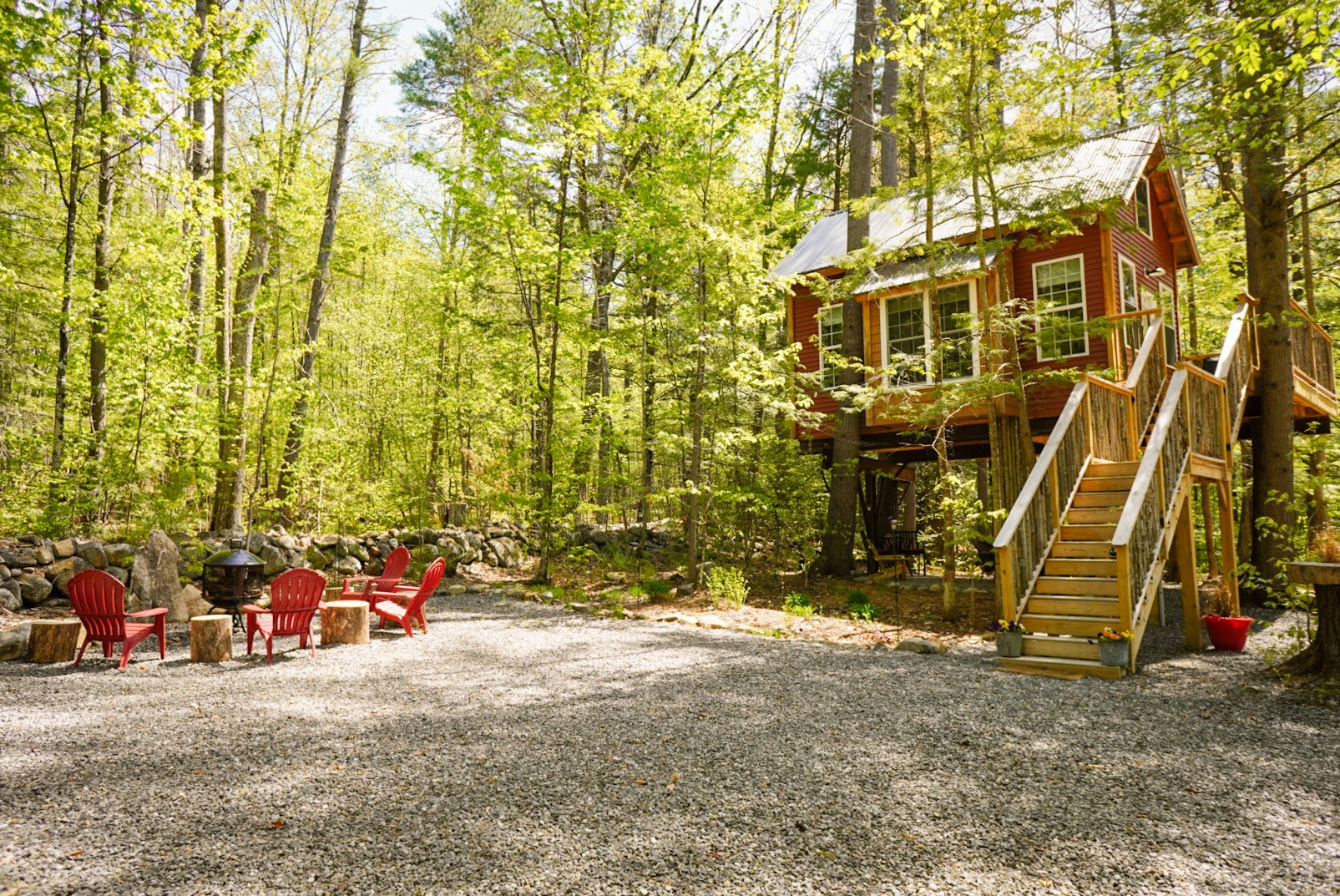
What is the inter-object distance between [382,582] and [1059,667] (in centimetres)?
727

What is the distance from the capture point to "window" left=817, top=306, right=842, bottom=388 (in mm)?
12555

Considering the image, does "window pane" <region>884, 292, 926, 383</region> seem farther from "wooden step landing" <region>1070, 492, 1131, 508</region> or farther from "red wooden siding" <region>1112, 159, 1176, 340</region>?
"wooden step landing" <region>1070, 492, 1131, 508</region>

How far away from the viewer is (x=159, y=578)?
308 inches

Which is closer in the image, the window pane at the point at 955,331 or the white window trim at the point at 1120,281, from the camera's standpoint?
the white window trim at the point at 1120,281

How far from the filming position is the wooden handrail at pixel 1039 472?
635cm

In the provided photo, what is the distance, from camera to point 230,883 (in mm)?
2537

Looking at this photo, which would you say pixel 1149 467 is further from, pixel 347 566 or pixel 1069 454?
pixel 347 566

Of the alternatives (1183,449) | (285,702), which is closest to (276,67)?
(285,702)

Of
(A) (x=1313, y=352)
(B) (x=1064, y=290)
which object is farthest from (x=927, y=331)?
(A) (x=1313, y=352)

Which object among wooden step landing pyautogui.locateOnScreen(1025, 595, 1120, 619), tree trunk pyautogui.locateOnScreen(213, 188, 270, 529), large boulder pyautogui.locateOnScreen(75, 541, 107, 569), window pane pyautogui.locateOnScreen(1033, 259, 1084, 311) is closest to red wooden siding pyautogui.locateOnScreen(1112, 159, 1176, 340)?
window pane pyautogui.locateOnScreen(1033, 259, 1084, 311)

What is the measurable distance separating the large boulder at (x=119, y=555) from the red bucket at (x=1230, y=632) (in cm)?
1139

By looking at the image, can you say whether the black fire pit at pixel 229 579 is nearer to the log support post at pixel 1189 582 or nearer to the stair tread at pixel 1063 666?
the stair tread at pixel 1063 666

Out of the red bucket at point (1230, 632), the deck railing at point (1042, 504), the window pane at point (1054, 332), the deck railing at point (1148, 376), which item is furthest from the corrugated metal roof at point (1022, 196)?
the red bucket at point (1230, 632)

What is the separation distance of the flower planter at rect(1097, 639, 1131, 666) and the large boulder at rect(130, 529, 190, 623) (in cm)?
915
